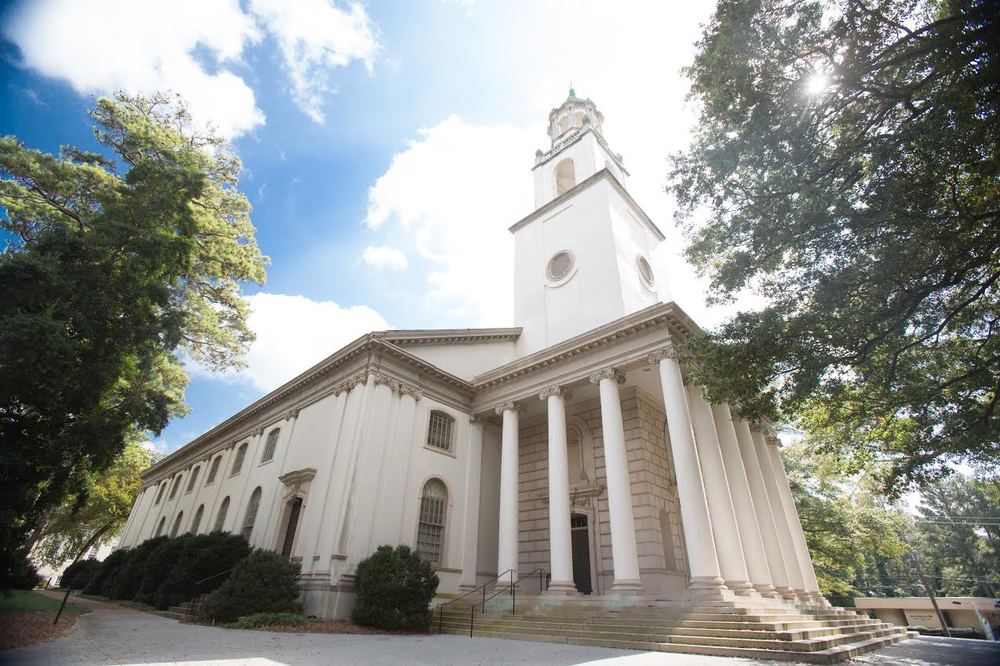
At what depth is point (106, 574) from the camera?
2297 centimetres

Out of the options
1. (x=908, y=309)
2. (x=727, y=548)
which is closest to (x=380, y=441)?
(x=727, y=548)

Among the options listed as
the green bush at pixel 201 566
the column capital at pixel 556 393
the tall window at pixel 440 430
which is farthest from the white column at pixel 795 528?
the green bush at pixel 201 566

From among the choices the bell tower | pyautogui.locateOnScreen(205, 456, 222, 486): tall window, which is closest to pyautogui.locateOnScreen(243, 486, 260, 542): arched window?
pyautogui.locateOnScreen(205, 456, 222, 486): tall window

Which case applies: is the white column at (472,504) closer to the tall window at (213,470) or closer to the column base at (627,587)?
the column base at (627,587)

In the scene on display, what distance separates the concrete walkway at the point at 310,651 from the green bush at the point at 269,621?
533mm

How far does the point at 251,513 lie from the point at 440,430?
9.59 meters

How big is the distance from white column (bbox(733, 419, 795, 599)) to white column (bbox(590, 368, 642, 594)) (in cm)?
414

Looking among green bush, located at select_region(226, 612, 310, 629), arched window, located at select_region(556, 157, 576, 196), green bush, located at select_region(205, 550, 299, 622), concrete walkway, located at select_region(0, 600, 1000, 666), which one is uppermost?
arched window, located at select_region(556, 157, 576, 196)

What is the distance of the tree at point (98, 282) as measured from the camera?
33.6 ft

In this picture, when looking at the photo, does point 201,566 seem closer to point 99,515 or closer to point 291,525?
point 291,525

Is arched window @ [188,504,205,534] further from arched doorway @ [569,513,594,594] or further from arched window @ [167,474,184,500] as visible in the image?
arched doorway @ [569,513,594,594]

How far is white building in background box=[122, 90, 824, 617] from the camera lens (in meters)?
12.9

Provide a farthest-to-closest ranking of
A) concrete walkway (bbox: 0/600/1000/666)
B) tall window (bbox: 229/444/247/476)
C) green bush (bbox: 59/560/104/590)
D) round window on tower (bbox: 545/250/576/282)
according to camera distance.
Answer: green bush (bbox: 59/560/104/590), tall window (bbox: 229/444/247/476), round window on tower (bbox: 545/250/576/282), concrete walkway (bbox: 0/600/1000/666)

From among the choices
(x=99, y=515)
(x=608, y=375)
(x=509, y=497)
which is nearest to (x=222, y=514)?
(x=509, y=497)
